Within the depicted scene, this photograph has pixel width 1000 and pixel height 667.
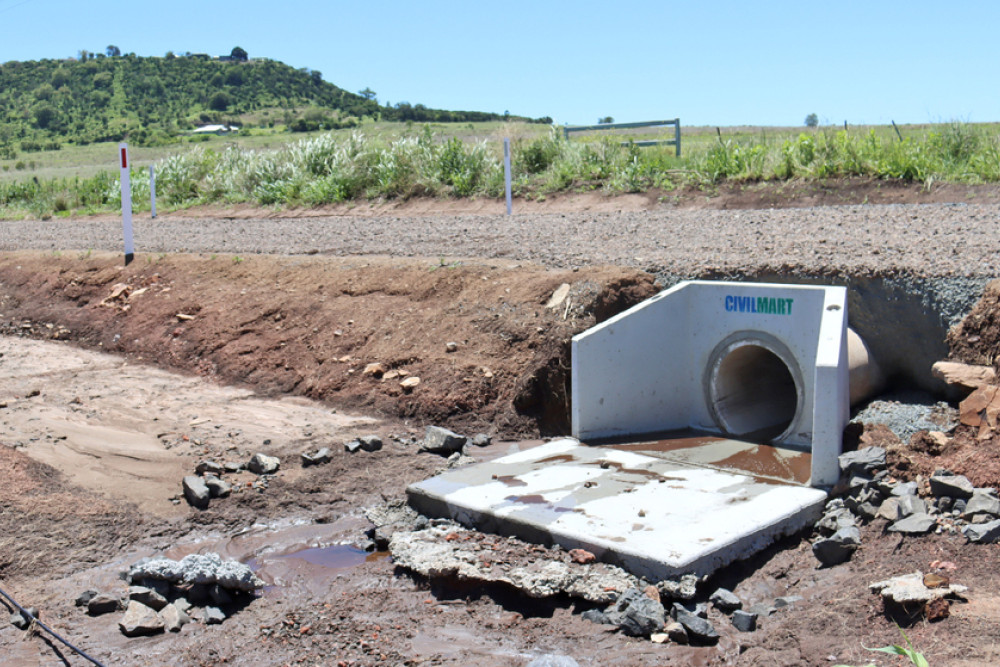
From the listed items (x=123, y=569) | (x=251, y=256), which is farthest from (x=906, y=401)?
(x=251, y=256)

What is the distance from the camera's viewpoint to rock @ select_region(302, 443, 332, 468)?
6852mm

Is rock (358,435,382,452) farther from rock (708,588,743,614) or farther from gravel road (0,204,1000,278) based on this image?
rock (708,588,743,614)

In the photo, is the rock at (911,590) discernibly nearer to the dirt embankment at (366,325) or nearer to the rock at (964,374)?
the rock at (964,374)

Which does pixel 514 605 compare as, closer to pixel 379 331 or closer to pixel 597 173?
pixel 379 331

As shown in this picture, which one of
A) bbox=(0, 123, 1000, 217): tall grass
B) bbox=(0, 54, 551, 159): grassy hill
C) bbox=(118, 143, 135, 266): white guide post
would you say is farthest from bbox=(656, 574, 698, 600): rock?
bbox=(0, 54, 551, 159): grassy hill

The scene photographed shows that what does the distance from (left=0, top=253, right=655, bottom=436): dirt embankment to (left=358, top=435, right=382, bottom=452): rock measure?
2.28ft

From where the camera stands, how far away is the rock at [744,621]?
446 cm

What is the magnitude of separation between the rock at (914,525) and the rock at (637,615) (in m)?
1.59

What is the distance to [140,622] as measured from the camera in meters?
4.54

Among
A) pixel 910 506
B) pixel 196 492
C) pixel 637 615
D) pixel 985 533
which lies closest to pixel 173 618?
pixel 196 492

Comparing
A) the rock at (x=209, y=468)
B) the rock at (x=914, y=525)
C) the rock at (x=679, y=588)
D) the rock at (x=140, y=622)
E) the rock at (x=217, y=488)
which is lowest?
the rock at (x=140, y=622)

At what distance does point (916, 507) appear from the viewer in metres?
5.20

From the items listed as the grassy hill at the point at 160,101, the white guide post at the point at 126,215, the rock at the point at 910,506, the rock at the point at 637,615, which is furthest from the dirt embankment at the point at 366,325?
the grassy hill at the point at 160,101

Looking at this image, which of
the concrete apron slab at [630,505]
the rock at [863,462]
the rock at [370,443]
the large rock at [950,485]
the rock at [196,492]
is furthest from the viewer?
the rock at [370,443]
